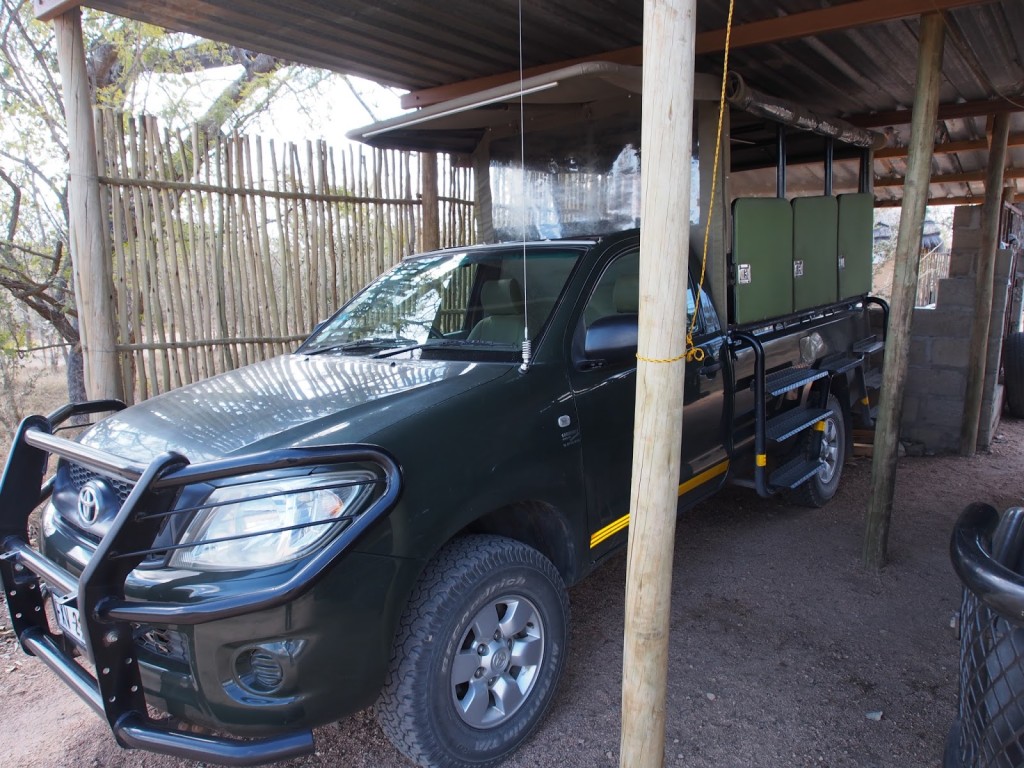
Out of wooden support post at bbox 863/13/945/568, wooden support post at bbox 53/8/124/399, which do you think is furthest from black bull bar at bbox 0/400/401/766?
wooden support post at bbox 863/13/945/568

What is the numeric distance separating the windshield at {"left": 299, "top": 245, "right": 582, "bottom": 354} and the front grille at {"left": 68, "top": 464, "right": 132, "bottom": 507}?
3.94ft

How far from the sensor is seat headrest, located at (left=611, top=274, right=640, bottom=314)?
11.5 ft

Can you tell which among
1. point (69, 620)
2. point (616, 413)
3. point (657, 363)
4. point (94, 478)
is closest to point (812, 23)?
point (616, 413)

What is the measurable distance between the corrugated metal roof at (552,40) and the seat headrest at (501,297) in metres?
2.03

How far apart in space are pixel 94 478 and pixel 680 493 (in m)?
2.62

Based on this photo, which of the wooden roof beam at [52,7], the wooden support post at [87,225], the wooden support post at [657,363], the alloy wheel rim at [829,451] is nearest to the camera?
the wooden support post at [657,363]

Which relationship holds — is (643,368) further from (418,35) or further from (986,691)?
(418,35)

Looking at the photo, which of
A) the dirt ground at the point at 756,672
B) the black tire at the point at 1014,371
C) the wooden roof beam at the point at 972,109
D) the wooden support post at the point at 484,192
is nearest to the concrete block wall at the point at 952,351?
the wooden roof beam at the point at 972,109

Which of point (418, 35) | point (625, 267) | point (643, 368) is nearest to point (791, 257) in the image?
point (625, 267)

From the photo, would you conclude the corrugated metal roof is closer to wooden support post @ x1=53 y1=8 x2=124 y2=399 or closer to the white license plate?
wooden support post @ x1=53 y1=8 x2=124 y2=399

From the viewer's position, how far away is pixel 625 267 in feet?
11.8

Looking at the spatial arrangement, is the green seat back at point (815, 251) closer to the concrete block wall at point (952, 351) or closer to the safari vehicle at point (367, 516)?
the safari vehicle at point (367, 516)

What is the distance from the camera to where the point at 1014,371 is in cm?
841

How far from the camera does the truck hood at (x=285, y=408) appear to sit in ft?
7.91
